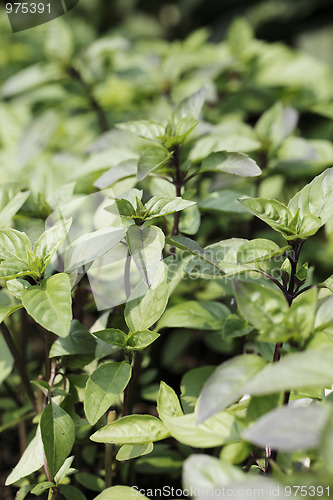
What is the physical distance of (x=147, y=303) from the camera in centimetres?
76

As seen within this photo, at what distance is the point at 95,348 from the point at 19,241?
0.77 ft

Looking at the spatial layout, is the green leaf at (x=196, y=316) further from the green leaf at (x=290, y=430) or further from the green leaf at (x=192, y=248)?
the green leaf at (x=290, y=430)

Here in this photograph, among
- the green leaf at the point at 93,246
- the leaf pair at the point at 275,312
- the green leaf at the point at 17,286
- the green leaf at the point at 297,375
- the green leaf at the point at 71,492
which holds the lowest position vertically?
the green leaf at the point at 71,492

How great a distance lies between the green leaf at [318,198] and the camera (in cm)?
72

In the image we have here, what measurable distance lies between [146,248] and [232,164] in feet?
0.85

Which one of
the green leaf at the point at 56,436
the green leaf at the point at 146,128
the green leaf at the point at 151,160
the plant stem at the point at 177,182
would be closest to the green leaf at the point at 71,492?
the green leaf at the point at 56,436

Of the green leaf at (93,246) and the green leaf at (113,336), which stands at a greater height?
the green leaf at (93,246)

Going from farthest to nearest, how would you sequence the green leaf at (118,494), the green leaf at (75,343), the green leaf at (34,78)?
the green leaf at (34,78) → the green leaf at (75,343) → the green leaf at (118,494)

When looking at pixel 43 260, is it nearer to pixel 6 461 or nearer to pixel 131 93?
pixel 6 461

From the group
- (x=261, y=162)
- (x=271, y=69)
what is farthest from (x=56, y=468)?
(x=271, y=69)

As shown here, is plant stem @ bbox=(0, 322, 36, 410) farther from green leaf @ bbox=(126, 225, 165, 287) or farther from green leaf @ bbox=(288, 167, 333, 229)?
green leaf @ bbox=(288, 167, 333, 229)

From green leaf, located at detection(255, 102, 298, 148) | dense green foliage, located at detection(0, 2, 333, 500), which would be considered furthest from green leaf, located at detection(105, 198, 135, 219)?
green leaf, located at detection(255, 102, 298, 148)

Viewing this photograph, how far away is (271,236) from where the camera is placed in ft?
4.66

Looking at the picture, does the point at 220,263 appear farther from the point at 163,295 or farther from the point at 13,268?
the point at 13,268
